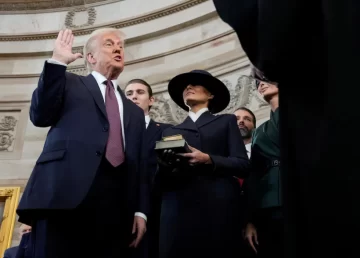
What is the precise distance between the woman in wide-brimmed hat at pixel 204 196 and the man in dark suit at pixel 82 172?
15cm

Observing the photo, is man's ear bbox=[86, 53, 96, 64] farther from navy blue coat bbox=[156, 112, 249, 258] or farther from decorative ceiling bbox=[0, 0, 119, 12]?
decorative ceiling bbox=[0, 0, 119, 12]

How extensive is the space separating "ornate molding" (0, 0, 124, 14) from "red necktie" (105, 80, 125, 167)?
17.1 feet

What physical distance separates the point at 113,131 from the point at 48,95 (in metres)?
0.32

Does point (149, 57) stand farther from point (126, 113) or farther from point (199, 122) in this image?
point (126, 113)

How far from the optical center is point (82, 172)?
187 cm

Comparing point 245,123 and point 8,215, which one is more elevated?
point 245,123

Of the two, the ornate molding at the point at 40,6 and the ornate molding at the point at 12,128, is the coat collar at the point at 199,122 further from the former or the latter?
the ornate molding at the point at 40,6

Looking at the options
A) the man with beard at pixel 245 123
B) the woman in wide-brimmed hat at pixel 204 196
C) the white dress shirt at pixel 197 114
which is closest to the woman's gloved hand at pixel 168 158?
the woman in wide-brimmed hat at pixel 204 196

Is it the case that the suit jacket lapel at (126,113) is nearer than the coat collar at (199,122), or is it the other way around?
the suit jacket lapel at (126,113)

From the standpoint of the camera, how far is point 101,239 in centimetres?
190

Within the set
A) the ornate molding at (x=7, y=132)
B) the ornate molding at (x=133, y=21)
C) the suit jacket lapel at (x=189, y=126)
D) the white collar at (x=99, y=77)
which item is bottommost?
the suit jacket lapel at (x=189, y=126)

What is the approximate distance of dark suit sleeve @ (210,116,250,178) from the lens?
7.14 feet

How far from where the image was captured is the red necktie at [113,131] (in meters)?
1.99

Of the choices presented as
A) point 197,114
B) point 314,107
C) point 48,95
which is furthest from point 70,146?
point 314,107
